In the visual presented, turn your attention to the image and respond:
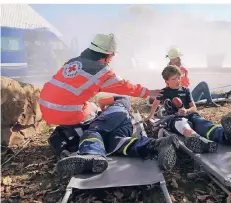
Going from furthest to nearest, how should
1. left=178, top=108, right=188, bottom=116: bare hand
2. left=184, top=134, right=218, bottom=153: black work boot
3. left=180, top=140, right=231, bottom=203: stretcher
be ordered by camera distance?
left=178, top=108, right=188, bottom=116: bare hand < left=184, top=134, right=218, bottom=153: black work boot < left=180, top=140, right=231, bottom=203: stretcher

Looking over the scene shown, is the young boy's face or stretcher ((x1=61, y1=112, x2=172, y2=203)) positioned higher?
the young boy's face

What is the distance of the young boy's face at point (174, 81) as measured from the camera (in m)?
3.97

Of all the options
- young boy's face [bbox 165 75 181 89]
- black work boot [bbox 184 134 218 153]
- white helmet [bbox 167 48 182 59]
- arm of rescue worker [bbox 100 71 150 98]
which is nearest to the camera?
black work boot [bbox 184 134 218 153]

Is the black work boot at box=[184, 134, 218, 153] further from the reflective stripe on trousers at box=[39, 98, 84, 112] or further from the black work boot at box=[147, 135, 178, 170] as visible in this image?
the reflective stripe on trousers at box=[39, 98, 84, 112]

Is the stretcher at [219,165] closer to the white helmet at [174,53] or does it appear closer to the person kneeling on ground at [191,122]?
the person kneeling on ground at [191,122]

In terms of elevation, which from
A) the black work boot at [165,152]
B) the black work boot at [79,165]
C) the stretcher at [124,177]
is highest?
the black work boot at [165,152]

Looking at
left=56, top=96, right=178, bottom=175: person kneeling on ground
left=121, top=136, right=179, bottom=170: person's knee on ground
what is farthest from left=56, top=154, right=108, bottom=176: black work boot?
left=121, top=136, right=179, bottom=170: person's knee on ground

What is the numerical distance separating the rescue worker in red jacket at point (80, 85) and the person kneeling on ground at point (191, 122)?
617 mm

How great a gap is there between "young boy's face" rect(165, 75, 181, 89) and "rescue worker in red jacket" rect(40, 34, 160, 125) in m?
0.60

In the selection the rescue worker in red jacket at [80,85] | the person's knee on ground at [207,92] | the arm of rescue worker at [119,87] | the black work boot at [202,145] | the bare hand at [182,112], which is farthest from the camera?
the person's knee on ground at [207,92]

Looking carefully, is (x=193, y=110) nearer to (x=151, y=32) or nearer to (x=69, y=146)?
(x=69, y=146)

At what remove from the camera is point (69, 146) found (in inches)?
145

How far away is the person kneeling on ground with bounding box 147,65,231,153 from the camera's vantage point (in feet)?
9.89

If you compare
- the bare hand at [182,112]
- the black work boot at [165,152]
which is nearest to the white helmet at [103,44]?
the bare hand at [182,112]
